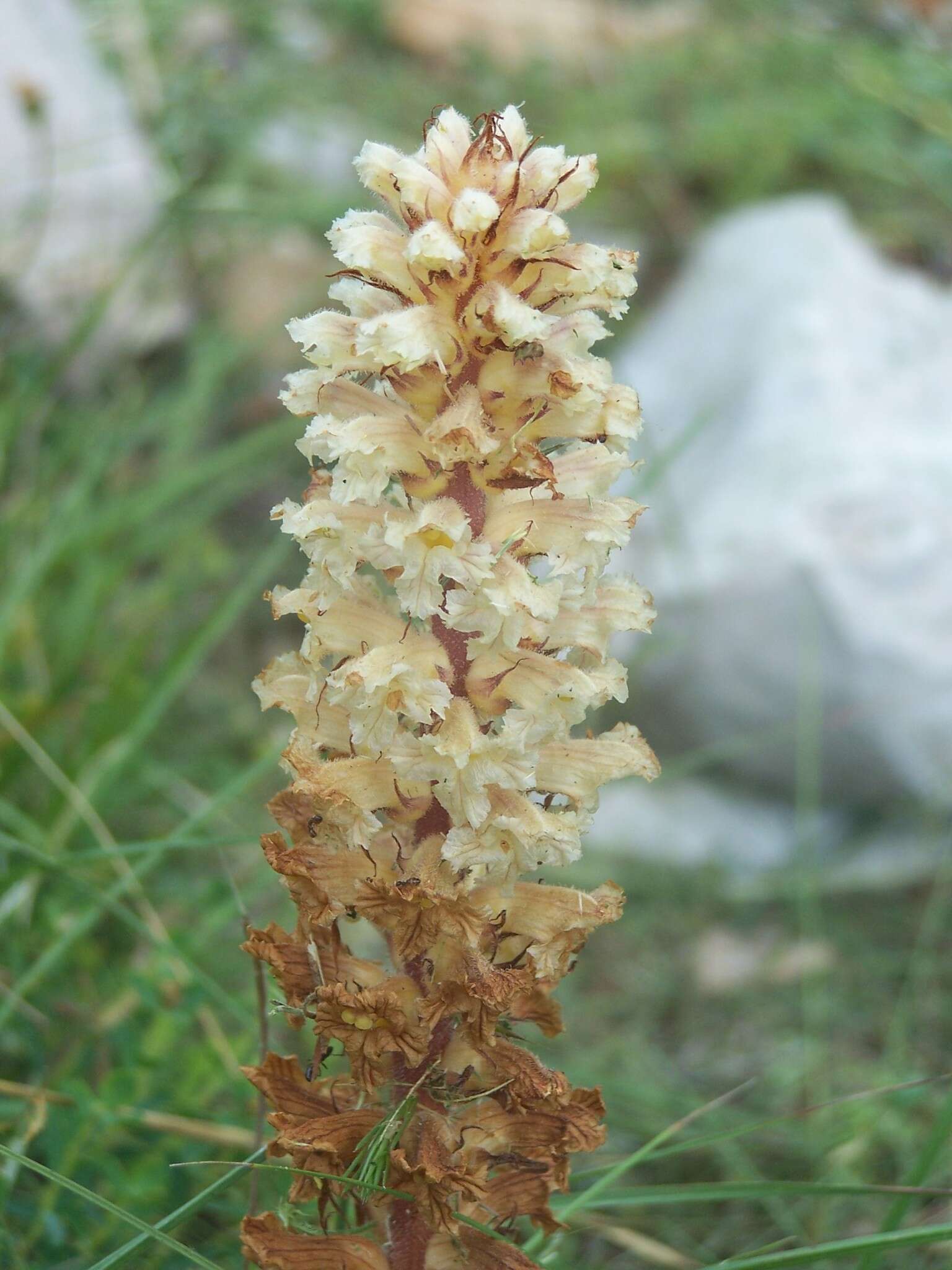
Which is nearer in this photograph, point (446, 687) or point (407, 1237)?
point (446, 687)

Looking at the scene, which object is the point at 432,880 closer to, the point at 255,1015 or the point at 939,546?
the point at 255,1015

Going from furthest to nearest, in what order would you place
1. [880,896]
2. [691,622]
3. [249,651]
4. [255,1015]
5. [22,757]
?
[249,651] < [691,622] < [880,896] < [22,757] < [255,1015]

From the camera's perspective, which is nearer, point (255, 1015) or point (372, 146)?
point (372, 146)

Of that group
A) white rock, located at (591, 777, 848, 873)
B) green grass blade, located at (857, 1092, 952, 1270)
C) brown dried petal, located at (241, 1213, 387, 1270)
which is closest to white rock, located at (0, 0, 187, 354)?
white rock, located at (591, 777, 848, 873)

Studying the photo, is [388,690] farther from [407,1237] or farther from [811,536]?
[811,536]

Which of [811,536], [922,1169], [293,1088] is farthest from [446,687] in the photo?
[811,536]

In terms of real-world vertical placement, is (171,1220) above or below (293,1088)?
below

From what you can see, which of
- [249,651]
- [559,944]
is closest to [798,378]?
[249,651]
